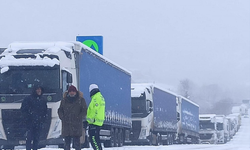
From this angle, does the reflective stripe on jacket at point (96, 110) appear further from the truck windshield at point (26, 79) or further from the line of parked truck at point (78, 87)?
the truck windshield at point (26, 79)

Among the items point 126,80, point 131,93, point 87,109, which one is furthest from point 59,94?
point 131,93

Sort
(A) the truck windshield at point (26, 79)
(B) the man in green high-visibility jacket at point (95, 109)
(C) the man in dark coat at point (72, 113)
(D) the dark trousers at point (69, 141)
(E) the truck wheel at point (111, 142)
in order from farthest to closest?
(E) the truck wheel at point (111, 142) < (A) the truck windshield at point (26, 79) < (B) the man in green high-visibility jacket at point (95, 109) < (D) the dark trousers at point (69, 141) < (C) the man in dark coat at point (72, 113)

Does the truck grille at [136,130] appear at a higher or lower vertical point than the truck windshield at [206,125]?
lower

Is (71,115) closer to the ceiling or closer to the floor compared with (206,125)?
closer to the floor

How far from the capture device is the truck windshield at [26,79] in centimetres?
1530

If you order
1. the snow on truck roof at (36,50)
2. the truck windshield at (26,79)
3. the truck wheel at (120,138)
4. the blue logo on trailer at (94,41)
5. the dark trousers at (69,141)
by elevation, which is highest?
the blue logo on trailer at (94,41)

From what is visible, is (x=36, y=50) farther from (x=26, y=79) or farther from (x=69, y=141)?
(x=69, y=141)

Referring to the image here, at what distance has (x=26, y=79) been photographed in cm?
1541

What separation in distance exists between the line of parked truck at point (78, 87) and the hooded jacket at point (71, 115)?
12.1 feet

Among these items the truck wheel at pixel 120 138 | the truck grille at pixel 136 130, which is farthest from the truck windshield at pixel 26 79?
the truck grille at pixel 136 130

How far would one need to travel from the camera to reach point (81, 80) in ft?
56.4

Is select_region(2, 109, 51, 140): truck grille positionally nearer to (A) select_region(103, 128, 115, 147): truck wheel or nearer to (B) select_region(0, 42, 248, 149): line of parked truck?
(B) select_region(0, 42, 248, 149): line of parked truck

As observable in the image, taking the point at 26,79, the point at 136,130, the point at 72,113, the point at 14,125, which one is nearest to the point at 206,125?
the point at 136,130

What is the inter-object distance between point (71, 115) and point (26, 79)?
4401mm
